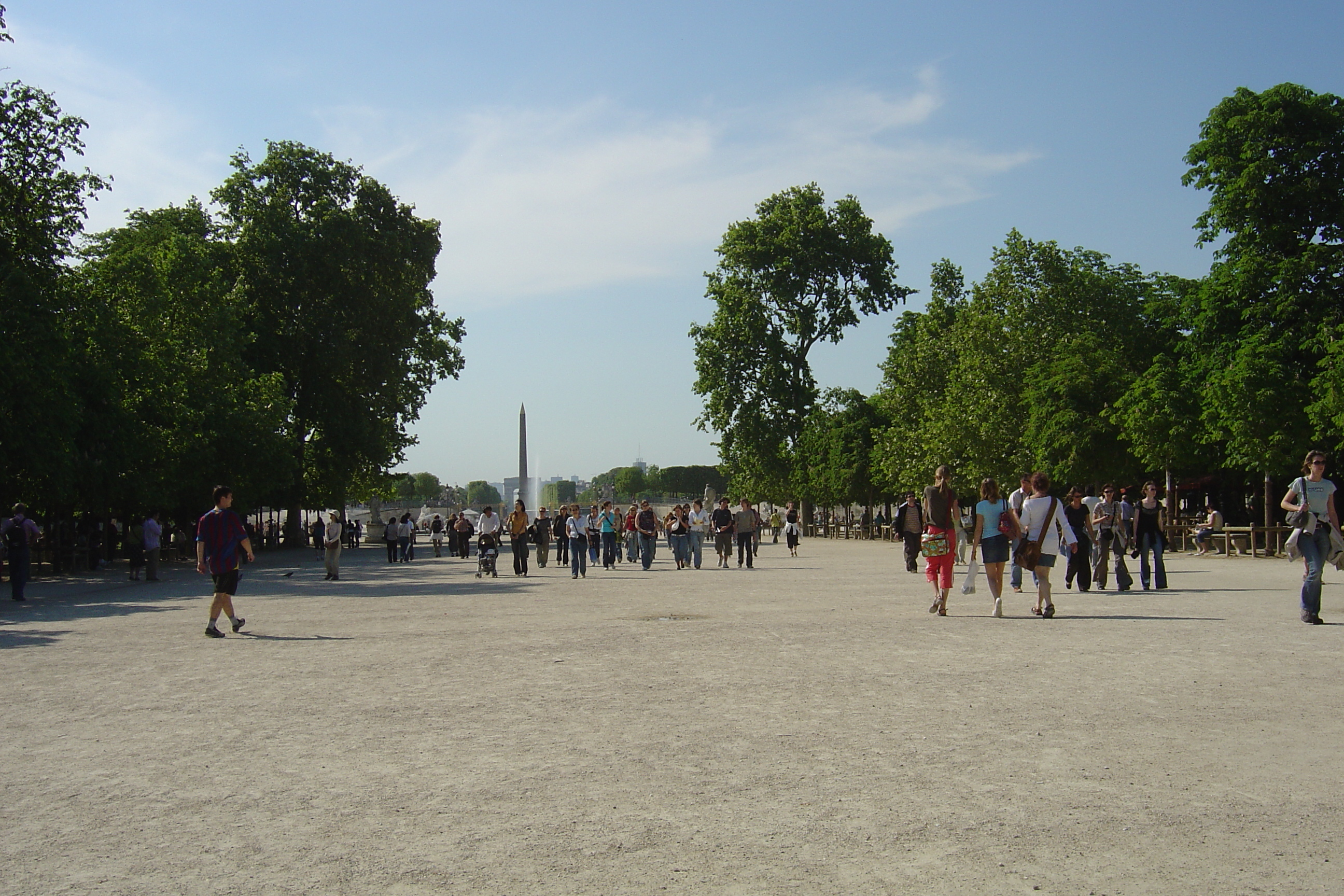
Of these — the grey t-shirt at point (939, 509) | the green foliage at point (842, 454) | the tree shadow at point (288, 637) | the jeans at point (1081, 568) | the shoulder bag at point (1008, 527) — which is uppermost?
the green foliage at point (842, 454)

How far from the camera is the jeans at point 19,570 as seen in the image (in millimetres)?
21875

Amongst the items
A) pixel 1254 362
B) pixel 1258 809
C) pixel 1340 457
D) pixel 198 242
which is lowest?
pixel 1258 809

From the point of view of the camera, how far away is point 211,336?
4350 cm

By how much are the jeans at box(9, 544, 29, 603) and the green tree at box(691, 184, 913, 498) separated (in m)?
40.3

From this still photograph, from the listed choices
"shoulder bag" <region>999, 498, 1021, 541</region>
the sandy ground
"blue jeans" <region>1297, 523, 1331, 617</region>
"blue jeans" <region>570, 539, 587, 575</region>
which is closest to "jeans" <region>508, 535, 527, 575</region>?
"blue jeans" <region>570, 539, 587, 575</region>

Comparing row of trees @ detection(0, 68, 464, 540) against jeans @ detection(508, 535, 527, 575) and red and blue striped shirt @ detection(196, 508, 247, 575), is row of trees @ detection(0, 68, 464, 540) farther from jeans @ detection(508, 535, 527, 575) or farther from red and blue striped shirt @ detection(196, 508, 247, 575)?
red and blue striped shirt @ detection(196, 508, 247, 575)

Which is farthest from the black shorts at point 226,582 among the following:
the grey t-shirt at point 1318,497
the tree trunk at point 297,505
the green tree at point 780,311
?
the green tree at point 780,311

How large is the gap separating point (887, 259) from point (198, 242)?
30.8 meters

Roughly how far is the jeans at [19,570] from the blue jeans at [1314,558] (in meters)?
19.6

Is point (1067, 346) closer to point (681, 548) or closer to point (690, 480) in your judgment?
point (681, 548)

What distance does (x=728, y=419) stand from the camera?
2400 inches

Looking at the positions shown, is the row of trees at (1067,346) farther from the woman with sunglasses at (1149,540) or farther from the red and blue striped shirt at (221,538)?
the red and blue striped shirt at (221,538)

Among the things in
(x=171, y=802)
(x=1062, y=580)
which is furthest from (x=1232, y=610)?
(x=171, y=802)

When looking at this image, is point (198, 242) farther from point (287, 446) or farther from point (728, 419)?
point (728, 419)
